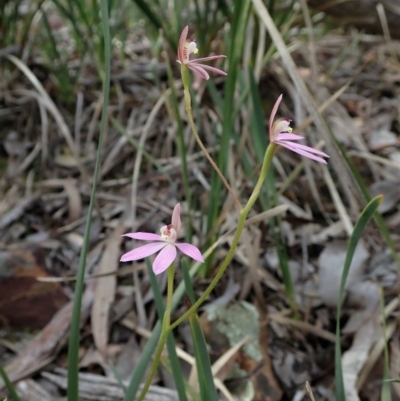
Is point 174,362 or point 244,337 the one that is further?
point 244,337

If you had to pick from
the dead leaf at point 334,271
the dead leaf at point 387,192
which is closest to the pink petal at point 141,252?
the dead leaf at point 334,271

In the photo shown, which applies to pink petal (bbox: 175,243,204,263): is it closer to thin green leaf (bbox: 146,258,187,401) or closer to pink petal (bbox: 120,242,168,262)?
pink petal (bbox: 120,242,168,262)

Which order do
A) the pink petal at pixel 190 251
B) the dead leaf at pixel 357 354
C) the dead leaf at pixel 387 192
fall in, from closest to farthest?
the pink petal at pixel 190 251 → the dead leaf at pixel 357 354 → the dead leaf at pixel 387 192

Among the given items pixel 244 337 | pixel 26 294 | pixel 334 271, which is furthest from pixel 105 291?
pixel 334 271

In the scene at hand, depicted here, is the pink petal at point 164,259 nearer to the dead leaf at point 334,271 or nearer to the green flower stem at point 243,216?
the green flower stem at point 243,216

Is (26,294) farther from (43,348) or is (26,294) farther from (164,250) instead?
(164,250)
